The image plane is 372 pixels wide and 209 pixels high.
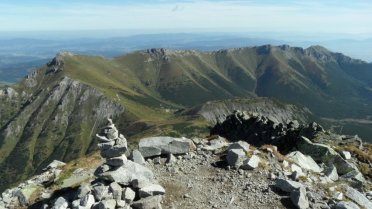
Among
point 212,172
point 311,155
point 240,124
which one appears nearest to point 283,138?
point 311,155

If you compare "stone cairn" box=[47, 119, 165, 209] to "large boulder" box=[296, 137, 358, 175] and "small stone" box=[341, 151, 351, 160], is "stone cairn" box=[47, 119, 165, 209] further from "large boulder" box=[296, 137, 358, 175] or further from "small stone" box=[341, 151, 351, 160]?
"small stone" box=[341, 151, 351, 160]

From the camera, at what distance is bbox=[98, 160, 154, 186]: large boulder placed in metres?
29.1

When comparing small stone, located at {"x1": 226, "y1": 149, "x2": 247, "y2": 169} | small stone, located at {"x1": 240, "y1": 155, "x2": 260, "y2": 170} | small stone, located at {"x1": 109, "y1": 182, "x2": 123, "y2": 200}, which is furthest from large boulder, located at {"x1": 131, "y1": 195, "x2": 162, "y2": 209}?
small stone, located at {"x1": 240, "y1": 155, "x2": 260, "y2": 170}

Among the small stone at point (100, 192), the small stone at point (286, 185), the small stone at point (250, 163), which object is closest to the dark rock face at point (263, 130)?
the small stone at point (250, 163)

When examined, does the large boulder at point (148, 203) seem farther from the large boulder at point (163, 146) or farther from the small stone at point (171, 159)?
the large boulder at point (163, 146)

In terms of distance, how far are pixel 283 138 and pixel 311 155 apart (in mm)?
15079

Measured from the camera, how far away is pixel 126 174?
29656mm

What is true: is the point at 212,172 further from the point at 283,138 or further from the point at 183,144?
the point at 283,138

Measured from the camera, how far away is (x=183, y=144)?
126ft

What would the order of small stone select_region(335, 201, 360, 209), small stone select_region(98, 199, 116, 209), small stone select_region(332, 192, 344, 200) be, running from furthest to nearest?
1. small stone select_region(332, 192, 344, 200)
2. small stone select_region(335, 201, 360, 209)
3. small stone select_region(98, 199, 116, 209)

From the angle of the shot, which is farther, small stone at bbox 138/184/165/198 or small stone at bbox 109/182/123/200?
small stone at bbox 138/184/165/198

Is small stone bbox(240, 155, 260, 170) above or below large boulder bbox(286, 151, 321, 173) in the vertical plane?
above

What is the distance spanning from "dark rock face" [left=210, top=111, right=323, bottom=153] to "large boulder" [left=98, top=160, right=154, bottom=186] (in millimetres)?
26934

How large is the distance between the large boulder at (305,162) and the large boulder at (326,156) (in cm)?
278
